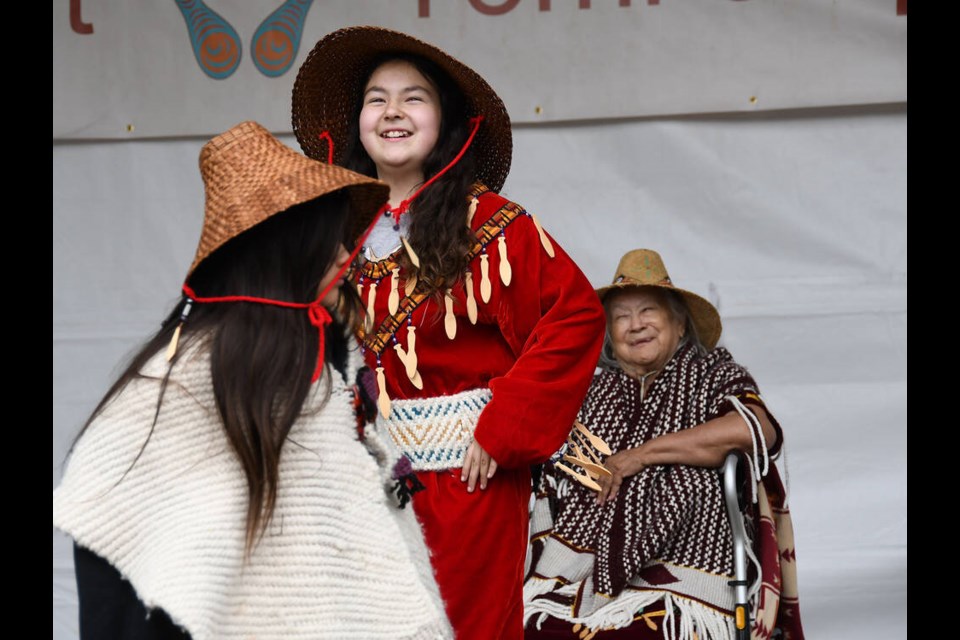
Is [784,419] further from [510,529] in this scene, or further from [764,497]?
[510,529]

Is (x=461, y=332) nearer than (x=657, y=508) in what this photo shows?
Yes

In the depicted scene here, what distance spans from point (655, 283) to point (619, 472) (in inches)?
22.5

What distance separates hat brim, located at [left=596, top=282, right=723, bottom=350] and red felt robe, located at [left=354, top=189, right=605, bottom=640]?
0.96 m

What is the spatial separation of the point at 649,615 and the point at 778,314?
133 centimetres

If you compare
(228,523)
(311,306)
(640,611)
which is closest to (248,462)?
(228,523)

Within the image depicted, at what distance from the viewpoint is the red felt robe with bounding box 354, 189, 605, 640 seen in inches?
105

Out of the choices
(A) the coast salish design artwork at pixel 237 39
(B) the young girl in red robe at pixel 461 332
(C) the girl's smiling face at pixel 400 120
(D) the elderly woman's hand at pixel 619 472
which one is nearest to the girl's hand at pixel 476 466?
(B) the young girl in red robe at pixel 461 332

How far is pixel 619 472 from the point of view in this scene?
3543 millimetres

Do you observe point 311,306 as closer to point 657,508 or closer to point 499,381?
point 499,381

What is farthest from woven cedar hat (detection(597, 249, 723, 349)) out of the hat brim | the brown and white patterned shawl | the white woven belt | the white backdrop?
the white woven belt

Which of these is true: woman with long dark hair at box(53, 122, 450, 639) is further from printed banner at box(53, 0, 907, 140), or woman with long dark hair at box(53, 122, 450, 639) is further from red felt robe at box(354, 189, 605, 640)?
printed banner at box(53, 0, 907, 140)

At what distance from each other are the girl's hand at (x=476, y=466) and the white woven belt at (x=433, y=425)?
0.10 feet

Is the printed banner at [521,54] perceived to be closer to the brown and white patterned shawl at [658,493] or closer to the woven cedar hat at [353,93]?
the brown and white patterned shawl at [658,493]

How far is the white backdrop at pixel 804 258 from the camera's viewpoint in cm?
420
